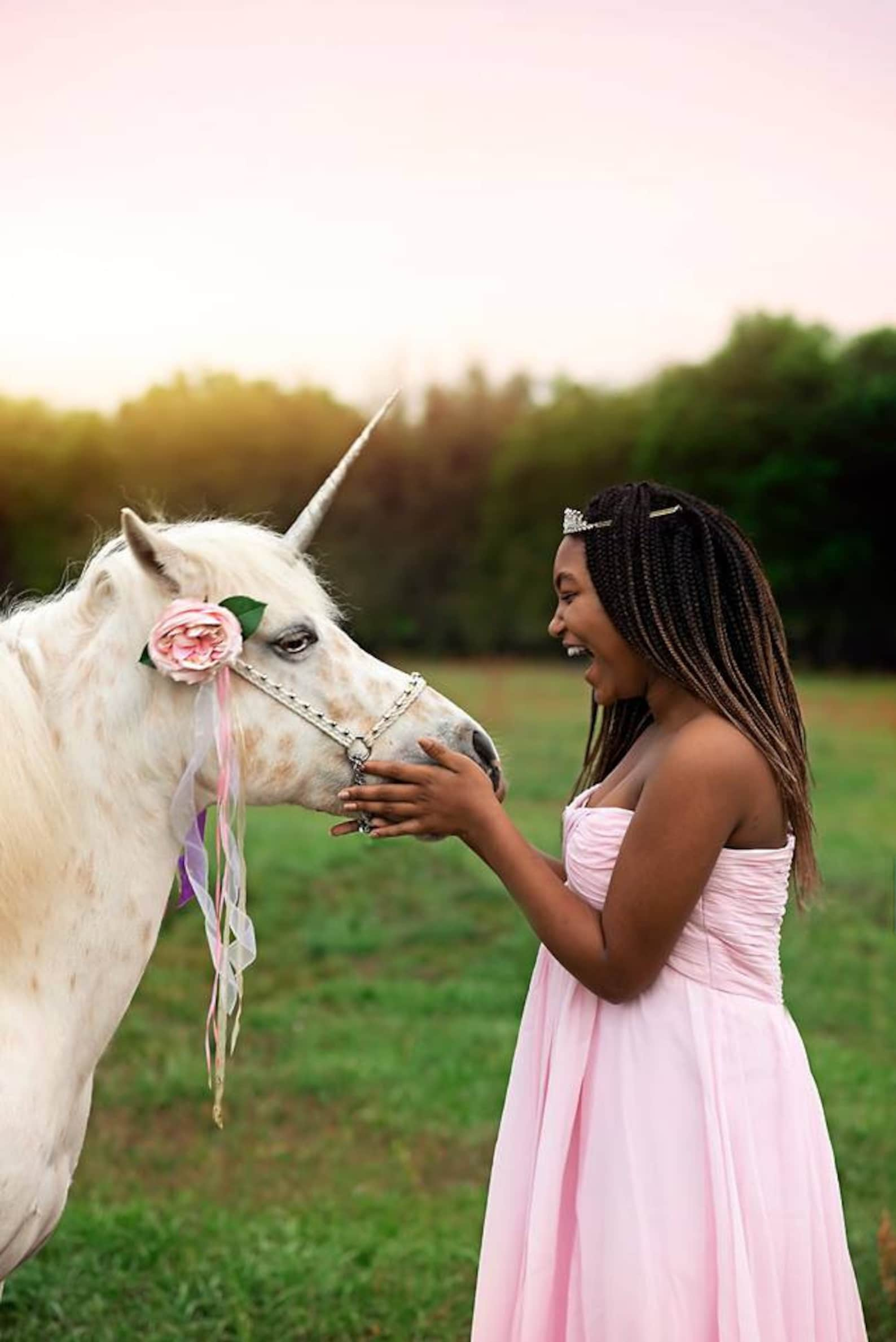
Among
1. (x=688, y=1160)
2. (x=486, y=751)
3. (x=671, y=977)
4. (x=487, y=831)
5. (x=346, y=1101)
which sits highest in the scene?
(x=486, y=751)

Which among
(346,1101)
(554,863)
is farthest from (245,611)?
(346,1101)

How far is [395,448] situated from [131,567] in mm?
14020

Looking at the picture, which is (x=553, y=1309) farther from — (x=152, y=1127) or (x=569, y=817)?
(x=152, y=1127)

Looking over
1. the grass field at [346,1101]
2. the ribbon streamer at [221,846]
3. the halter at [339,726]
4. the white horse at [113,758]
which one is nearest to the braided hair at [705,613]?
the white horse at [113,758]

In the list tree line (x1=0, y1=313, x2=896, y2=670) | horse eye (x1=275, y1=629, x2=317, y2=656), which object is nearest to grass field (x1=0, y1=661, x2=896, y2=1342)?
horse eye (x1=275, y1=629, x2=317, y2=656)

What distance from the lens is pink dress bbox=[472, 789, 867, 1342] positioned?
217 centimetres

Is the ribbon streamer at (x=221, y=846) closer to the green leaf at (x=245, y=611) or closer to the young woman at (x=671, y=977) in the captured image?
the green leaf at (x=245, y=611)

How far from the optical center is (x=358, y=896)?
30.7ft

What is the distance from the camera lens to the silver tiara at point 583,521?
7.60 feet

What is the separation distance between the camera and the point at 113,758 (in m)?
2.26

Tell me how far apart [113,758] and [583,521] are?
0.92 meters

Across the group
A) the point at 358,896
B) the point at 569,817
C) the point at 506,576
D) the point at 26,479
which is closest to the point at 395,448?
the point at 506,576

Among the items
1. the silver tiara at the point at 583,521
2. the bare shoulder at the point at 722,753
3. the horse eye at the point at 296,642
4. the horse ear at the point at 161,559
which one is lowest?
the bare shoulder at the point at 722,753

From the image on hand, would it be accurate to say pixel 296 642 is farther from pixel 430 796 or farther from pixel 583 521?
pixel 583 521
